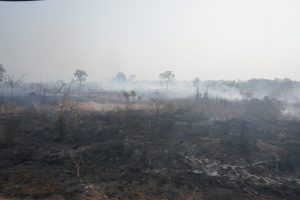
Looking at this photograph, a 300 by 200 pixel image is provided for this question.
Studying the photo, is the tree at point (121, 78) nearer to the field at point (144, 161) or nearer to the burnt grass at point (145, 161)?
the field at point (144, 161)

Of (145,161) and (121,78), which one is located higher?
(121,78)

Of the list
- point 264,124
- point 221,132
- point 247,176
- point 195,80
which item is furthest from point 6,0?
point 195,80

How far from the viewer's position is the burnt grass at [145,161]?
878 centimetres

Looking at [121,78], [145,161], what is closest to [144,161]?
[145,161]

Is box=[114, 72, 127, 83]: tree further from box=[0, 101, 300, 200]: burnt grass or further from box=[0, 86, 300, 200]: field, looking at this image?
box=[0, 101, 300, 200]: burnt grass

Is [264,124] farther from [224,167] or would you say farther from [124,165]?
[124,165]

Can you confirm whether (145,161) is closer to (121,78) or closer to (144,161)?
(144,161)

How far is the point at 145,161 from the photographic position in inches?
439

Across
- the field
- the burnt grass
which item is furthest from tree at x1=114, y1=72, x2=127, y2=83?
the burnt grass

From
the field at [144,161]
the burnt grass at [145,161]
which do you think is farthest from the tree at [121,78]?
the burnt grass at [145,161]

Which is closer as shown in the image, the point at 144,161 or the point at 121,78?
the point at 144,161

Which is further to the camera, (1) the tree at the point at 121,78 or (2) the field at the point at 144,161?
(1) the tree at the point at 121,78

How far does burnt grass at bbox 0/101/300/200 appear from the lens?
8781mm

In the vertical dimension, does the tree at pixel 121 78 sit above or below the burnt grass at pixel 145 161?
above
